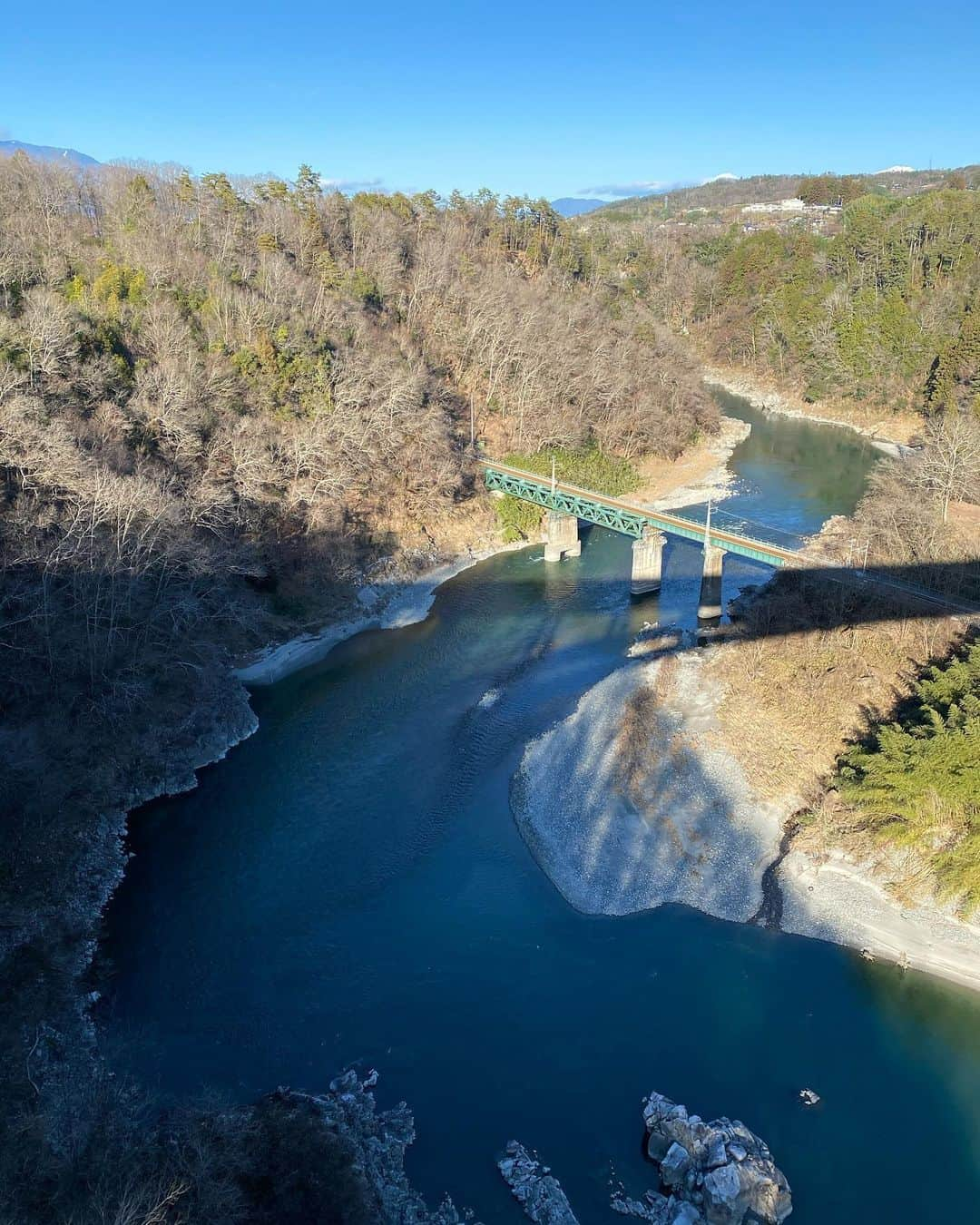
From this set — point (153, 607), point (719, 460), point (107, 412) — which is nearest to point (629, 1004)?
point (153, 607)

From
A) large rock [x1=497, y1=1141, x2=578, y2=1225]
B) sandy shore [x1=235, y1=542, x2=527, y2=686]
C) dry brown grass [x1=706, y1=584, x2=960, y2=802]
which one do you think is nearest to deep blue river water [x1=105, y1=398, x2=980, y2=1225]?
large rock [x1=497, y1=1141, x2=578, y2=1225]

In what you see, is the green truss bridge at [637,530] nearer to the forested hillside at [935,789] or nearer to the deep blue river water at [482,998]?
the forested hillside at [935,789]

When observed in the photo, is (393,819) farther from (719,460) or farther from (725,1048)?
(719,460)

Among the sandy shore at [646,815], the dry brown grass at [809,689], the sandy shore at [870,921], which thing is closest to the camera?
the sandy shore at [870,921]

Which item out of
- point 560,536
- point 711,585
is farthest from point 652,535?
point 560,536

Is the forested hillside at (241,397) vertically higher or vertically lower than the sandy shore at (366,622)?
higher

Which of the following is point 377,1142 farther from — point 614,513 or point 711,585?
point 614,513

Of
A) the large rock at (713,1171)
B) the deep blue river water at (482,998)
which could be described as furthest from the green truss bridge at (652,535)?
the large rock at (713,1171)

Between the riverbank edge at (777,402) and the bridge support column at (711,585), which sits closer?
the bridge support column at (711,585)
